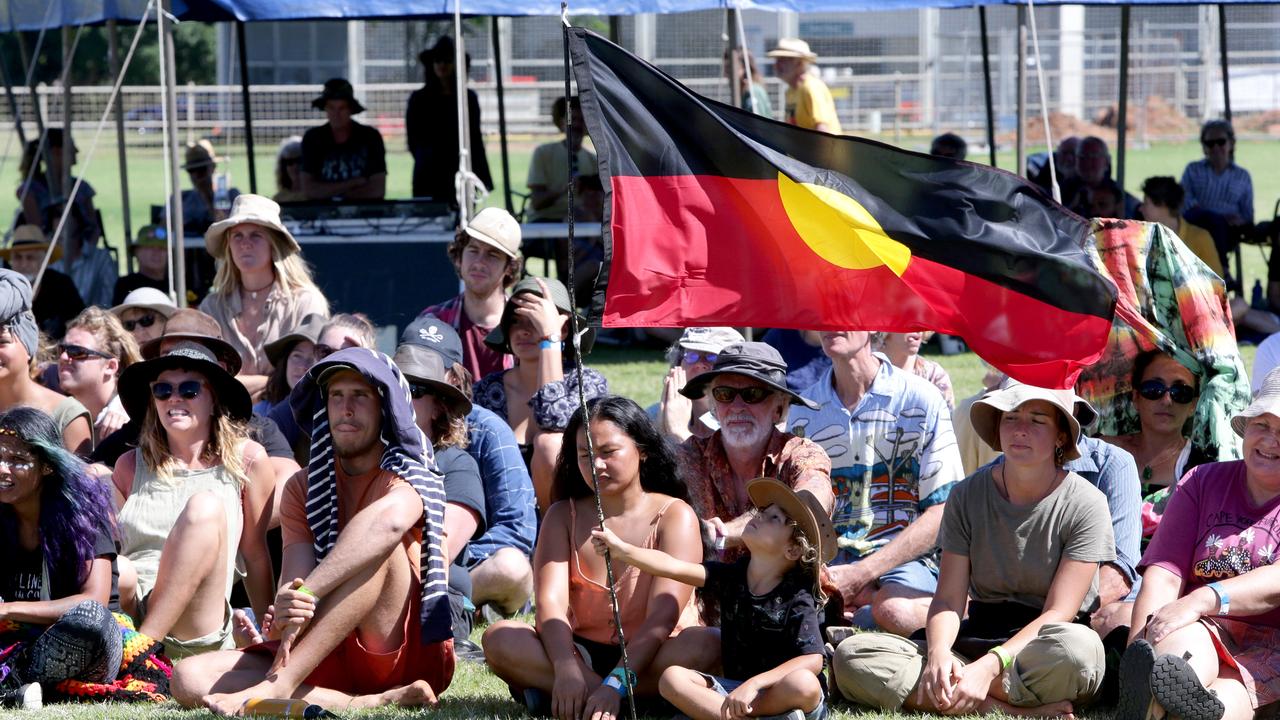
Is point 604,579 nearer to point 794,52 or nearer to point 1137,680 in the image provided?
point 1137,680

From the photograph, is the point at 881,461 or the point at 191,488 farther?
the point at 881,461

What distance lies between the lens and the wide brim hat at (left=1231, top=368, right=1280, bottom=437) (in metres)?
4.99

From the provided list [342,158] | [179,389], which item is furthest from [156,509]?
[342,158]

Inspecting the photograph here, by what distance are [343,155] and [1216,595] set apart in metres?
9.47

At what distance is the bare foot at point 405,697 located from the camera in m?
5.36

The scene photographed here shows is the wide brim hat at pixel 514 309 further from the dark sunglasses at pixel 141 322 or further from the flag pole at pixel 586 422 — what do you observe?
the flag pole at pixel 586 422

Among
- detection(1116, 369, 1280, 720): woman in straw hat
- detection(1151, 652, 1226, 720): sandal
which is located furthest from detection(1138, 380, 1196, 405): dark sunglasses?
detection(1151, 652, 1226, 720): sandal

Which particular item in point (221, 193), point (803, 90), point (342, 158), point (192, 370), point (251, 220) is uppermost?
point (803, 90)

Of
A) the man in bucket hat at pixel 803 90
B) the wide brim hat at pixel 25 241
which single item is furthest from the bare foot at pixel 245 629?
the man in bucket hat at pixel 803 90

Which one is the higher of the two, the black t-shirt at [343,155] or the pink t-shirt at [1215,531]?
the black t-shirt at [343,155]

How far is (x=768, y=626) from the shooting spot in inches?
200

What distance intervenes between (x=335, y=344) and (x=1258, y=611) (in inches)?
148

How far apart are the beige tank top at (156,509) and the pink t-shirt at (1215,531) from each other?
314cm

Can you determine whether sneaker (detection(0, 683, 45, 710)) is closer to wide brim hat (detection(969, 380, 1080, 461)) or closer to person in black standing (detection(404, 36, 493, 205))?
wide brim hat (detection(969, 380, 1080, 461))
